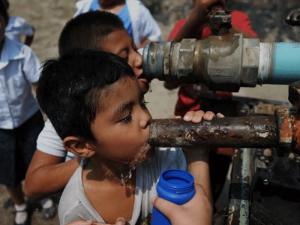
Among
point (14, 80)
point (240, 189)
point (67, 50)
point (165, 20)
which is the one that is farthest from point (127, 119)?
point (165, 20)

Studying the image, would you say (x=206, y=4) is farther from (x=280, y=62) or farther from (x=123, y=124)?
(x=123, y=124)

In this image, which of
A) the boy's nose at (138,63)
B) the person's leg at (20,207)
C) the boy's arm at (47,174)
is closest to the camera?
the boy's arm at (47,174)

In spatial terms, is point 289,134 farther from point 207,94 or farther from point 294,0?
point 294,0

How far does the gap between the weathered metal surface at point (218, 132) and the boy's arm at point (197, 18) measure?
1.81ft

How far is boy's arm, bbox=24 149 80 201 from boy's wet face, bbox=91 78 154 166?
0.32m

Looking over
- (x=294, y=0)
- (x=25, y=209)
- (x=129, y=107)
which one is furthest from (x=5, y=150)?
(x=294, y=0)

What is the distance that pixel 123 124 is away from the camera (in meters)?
1.18

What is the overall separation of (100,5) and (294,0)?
358 cm

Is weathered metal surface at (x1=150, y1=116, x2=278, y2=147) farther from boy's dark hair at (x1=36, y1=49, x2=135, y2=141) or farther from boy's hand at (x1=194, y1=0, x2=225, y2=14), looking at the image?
boy's hand at (x1=194, y1=0, x2=225, y2=14)

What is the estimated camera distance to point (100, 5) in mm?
2588

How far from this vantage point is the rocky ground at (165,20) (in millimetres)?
4031

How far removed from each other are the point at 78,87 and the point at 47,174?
508 mm

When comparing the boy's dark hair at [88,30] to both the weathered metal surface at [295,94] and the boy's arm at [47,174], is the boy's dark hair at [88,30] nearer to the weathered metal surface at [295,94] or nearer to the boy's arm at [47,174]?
the boy's arm at [47,174]

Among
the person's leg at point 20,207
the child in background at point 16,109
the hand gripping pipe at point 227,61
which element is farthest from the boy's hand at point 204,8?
the person's leg at point 20,207
